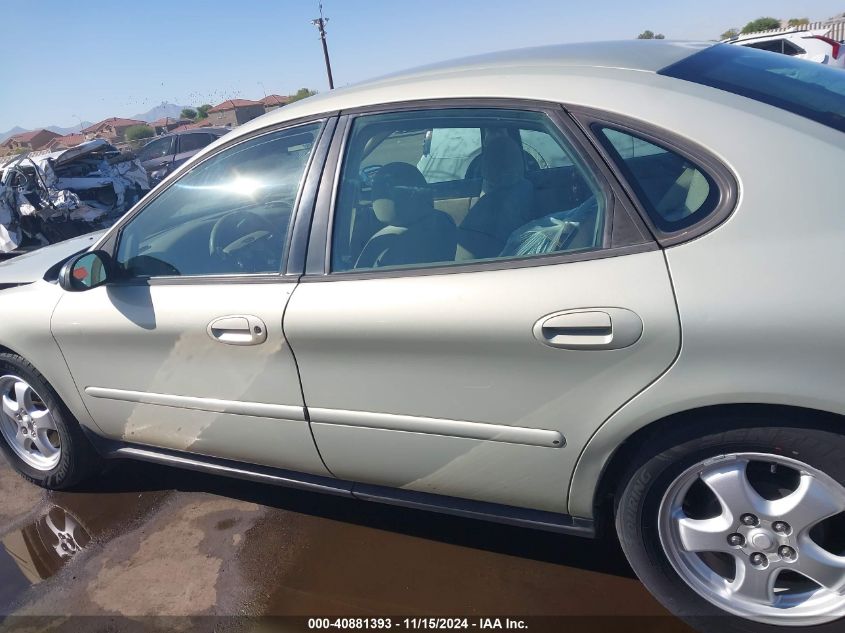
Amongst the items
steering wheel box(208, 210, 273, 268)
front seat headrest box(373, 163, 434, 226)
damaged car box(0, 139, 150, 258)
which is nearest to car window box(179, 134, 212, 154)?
damaged car box(0, 139, 150, 258)

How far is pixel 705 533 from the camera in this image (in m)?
1.86

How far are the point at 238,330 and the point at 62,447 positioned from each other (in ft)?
4.83

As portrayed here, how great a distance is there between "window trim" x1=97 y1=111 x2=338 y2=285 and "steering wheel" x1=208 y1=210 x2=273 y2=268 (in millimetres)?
131

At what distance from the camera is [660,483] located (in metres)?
1.84

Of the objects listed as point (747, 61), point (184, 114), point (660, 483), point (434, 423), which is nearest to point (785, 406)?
point (660, 483)

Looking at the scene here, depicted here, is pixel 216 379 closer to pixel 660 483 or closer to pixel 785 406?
pixel 660 483

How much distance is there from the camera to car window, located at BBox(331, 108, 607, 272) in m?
1.93

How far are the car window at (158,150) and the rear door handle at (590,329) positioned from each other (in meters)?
16.5

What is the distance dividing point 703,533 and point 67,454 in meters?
2.78

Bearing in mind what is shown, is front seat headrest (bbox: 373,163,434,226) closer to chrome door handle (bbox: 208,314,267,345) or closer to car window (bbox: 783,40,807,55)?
chrome door handle (bbox: 208,314,267,345)

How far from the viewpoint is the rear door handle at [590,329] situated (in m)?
1.70

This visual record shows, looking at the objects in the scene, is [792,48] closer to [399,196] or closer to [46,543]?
[399,196]

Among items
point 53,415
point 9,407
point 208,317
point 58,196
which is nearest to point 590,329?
point 208,317

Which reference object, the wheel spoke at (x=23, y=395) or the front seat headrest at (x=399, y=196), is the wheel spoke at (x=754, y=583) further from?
the wheel spoke at (x=23, y=395)
